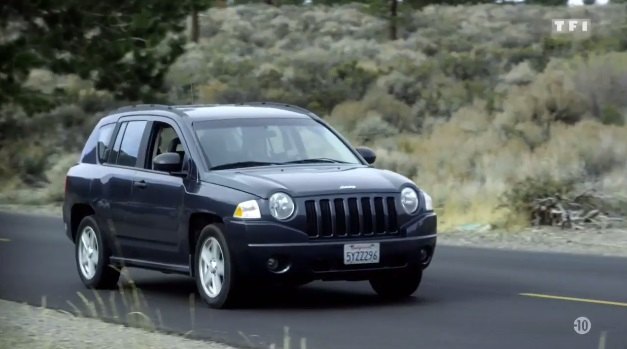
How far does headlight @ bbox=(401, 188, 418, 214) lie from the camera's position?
12.8m

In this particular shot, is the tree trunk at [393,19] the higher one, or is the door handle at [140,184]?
the tree trunk at [393,19]

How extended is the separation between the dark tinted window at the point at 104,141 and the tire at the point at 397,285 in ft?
10.7

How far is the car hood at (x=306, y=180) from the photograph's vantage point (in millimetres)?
12500

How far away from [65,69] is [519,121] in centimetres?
1072

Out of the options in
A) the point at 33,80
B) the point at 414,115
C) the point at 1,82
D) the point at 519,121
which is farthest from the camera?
the point at 33,80

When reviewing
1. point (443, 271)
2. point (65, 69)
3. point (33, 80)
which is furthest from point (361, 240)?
point (33, 80)

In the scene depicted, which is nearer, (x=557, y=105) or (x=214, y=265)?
(x=214, y=265)

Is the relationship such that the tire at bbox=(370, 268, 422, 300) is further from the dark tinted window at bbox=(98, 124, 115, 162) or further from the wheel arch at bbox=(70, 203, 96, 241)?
the wheel arch at bbox=(70, 203, 96, 241)

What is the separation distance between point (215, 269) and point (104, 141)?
3057 millimetres

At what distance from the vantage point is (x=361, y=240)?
12.5m

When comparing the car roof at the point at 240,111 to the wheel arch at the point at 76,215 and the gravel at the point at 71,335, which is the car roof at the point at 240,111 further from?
the gravel at the point at 71,335

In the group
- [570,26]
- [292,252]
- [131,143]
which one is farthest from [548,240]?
[570,26]

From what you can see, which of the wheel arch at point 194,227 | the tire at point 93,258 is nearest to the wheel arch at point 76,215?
the tire at point 93,258

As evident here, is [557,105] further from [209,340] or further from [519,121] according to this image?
[209,340]
